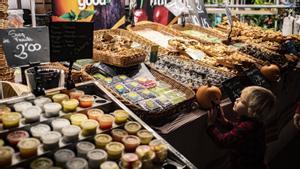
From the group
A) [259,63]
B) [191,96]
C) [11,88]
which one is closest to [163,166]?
[191,96]

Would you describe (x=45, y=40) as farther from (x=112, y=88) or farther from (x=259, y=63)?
(x=259, y=63)

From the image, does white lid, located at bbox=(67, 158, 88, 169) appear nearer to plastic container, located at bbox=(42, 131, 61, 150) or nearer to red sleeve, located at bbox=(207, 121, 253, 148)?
plastic container, located at bbox=(42, 131, 61, 150)

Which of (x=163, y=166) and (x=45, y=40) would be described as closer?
(x=163, y=166)

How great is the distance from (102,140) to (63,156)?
27 centimetres

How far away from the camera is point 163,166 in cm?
201

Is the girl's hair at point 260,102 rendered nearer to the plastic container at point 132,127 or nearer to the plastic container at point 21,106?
the plastic container at point 132,127

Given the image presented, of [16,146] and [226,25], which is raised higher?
[226,25]

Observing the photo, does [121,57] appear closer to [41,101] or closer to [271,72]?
[41,101]

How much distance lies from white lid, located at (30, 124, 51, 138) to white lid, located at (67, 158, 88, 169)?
0.26 metres

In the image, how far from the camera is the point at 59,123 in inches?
79.4

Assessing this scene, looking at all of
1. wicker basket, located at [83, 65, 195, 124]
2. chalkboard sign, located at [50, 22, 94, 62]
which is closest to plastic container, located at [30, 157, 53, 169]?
chalkboard sign, located at [50, 22, 94, 62]

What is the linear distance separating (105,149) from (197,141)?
1.23 meters

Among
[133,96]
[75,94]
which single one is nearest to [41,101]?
[75,94]

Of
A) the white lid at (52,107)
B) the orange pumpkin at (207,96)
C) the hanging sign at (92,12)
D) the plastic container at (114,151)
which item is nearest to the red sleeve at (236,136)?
the orange pumpkin at (207,96)
